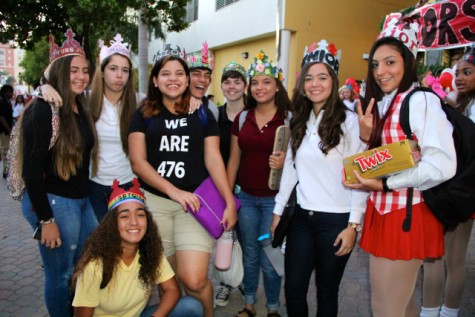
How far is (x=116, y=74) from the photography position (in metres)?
3.11

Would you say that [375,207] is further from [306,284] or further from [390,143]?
[306,284]

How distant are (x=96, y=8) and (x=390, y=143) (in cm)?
1074

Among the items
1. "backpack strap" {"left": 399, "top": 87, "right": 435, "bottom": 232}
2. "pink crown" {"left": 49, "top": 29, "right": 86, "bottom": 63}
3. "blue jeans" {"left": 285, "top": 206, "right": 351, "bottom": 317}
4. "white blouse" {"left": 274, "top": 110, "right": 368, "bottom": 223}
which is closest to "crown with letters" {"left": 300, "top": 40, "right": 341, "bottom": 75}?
"white blouse" {"left": 274, "top": 110, "right": 368, "bottom": 223}

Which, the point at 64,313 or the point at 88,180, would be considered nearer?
the point at 64,313

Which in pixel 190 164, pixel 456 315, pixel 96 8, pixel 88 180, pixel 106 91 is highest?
pixel 96 8

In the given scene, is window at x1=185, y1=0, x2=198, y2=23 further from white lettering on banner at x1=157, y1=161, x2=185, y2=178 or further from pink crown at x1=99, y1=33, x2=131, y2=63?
white lettering on banner at x1=157, y1=161, x2=185, y2=178

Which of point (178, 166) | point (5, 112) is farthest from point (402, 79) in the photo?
point (5, 112)

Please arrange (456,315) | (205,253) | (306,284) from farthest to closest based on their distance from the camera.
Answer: (456,315) < (205,253) < (306,284)

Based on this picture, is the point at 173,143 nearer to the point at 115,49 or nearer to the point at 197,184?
the point at 197,184

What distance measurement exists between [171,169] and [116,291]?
35.8 inches

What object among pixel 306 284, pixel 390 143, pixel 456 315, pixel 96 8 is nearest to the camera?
pixel 390 143

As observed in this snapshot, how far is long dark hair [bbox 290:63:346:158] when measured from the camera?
2.48 metres

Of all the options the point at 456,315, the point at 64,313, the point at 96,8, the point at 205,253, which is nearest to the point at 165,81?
the point at 205,253

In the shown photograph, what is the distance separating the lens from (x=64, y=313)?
106 inches
